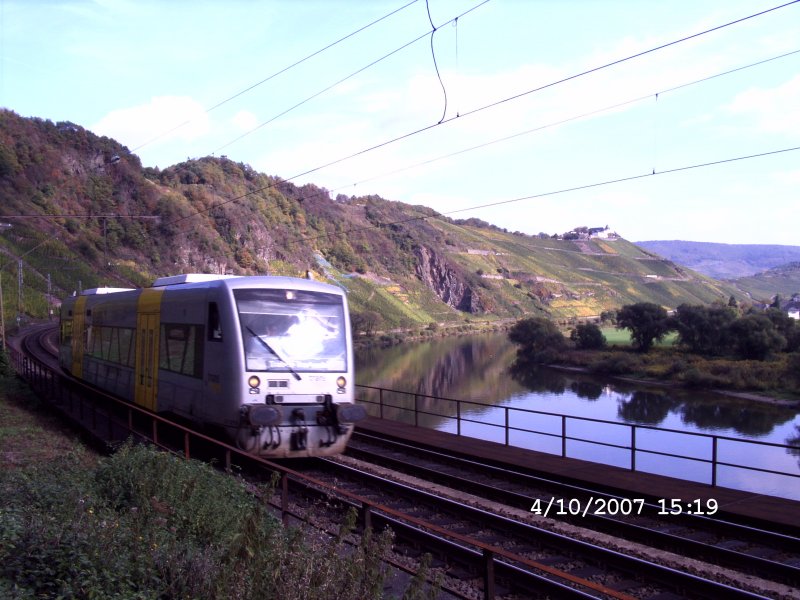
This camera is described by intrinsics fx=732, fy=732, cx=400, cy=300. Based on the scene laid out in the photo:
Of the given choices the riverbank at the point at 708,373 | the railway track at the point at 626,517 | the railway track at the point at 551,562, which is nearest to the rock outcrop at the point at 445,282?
the riverbank at the point at 708,373

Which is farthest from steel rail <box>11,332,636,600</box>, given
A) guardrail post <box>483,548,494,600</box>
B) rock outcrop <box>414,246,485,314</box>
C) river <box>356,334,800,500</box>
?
rock outcrop <box>414,246,485,314</box>

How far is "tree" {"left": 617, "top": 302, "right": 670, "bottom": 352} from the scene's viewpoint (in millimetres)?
48219

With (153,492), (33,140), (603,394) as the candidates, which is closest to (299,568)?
(153,492)

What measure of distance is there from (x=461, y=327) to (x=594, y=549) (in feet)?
257

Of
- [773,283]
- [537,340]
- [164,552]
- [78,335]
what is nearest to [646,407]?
[537,340]

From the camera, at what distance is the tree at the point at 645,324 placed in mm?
48219

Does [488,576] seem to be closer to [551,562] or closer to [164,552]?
[164,552]

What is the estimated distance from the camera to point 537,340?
53.8 metres

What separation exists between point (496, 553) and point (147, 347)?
1155 cm

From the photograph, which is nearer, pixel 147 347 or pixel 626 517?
pixel 626 517

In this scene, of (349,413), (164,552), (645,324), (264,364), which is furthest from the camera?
(645,324)

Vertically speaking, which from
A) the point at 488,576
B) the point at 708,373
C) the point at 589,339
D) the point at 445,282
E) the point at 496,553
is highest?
the point at 445,282

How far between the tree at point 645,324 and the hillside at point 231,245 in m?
17.2

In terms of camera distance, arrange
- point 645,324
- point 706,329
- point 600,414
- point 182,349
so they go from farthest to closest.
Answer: point 645,324
point 706,329
point 600,414
point 182,349
